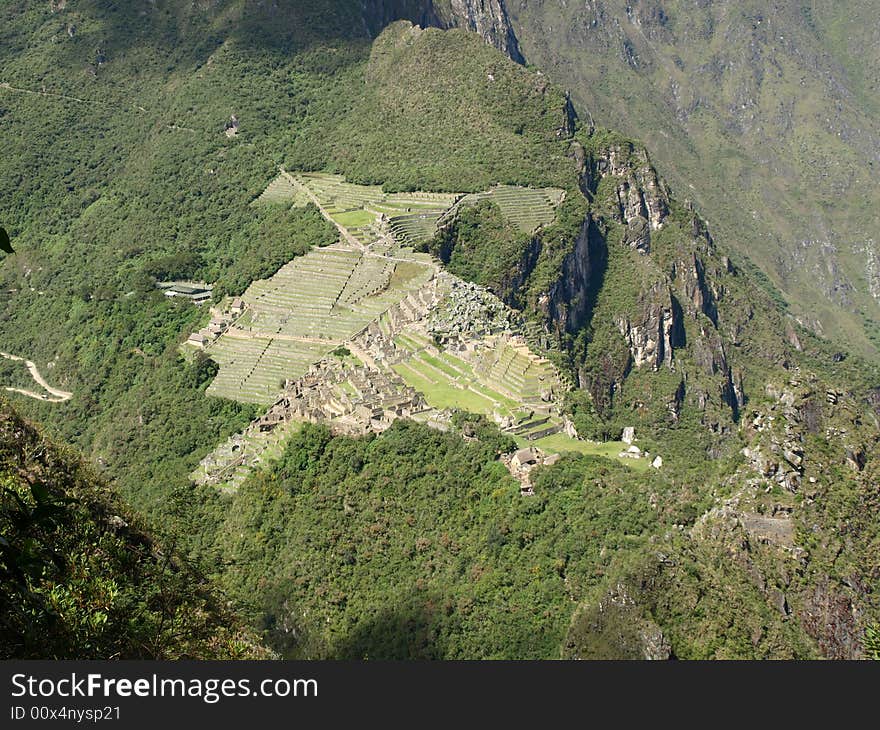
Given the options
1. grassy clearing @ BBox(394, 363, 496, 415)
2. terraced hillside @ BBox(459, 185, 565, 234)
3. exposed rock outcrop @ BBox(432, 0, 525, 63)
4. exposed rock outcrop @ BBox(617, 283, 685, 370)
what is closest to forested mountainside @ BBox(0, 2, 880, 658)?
exposed rock outcrop @ BBox(617, 283, 685, 370)

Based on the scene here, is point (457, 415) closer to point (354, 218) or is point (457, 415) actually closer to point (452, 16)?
point (354, 218)

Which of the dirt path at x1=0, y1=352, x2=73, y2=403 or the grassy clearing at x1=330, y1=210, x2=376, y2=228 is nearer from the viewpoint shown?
the dirt path at x1=0, y1=352, x2=73, y2=403

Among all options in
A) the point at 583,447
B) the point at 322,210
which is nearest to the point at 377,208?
the point at 322,210

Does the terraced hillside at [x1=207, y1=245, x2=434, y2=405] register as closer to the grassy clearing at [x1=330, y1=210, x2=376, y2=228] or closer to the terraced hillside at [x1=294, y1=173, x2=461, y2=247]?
the terraced hillside at [x1=294, y1=173, x2=461, y2=247]

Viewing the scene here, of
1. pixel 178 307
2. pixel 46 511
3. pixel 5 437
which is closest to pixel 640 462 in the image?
pixel 5 437

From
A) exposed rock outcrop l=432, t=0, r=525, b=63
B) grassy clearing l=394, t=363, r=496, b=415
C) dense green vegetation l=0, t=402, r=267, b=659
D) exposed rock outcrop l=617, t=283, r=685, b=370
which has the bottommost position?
exposed rock outcrop l=432, t=0, r=525, b=63

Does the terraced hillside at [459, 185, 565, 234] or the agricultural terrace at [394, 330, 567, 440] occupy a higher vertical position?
the agricultural terrace at [394, 330, 567, 440]

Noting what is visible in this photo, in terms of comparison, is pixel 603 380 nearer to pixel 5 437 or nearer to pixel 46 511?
pixel 5 437

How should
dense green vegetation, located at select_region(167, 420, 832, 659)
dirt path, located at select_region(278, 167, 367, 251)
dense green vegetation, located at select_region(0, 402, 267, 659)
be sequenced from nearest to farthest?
dense green vegetation, located at select_region(0, 402, 267, 659) → dense green vegetation, located at select_region(167, 420, 832, 659) → dirt path, located at select_region(278, 167, 367, 251)
